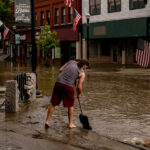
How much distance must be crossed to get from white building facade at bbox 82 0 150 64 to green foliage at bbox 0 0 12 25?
17.5 meters

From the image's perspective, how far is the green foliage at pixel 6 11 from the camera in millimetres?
54031

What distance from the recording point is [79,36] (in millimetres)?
41125

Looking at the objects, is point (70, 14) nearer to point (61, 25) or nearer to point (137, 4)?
point (61, 25)

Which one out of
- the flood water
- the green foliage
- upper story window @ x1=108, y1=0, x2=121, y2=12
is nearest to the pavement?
the flood water

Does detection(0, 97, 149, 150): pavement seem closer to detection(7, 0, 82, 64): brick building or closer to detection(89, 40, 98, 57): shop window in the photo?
detection(89, 40, 98, 57): shop window

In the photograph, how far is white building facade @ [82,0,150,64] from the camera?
33.7 m

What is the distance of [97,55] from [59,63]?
4.97 meters

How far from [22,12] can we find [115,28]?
23610mm

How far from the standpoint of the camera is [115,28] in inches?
1446

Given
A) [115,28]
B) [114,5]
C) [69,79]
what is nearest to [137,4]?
[114,5]

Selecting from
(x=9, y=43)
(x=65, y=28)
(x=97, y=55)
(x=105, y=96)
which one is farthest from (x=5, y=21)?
(x=105, y=96)

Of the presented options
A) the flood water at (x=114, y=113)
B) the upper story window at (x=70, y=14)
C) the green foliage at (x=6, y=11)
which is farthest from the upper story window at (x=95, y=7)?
the flood water at (x=114, y=113)

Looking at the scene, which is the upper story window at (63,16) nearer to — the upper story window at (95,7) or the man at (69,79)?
the upper story window at (95,7)

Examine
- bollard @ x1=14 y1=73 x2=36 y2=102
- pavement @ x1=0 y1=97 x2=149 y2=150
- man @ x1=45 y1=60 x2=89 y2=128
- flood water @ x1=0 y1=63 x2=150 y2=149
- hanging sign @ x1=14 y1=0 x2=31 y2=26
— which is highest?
hanging sign @ x1=14 y1=0 x2=31 y2=26
